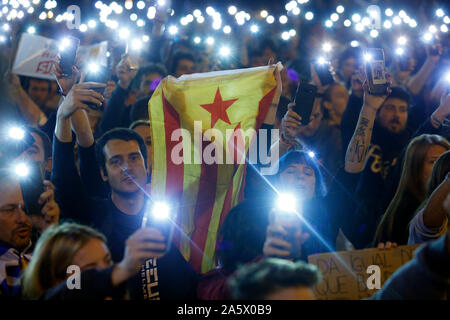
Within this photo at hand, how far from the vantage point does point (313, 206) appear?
2.85m

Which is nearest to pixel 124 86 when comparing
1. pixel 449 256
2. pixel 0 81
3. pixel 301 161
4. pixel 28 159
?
pixel 0 81

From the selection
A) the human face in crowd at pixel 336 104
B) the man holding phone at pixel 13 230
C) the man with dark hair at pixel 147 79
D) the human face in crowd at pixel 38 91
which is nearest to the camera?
the man holding phone at pixel 13 230

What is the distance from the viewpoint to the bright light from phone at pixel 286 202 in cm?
236

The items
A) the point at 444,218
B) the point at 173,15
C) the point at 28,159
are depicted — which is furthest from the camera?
the point at 173,15

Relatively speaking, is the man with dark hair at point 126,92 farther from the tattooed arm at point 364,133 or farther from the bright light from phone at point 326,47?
the bright light from phone at point 326,47

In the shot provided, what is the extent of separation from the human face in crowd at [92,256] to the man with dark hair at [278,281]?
2.27ft

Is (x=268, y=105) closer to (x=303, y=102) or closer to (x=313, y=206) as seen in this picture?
(x=303, y=102)

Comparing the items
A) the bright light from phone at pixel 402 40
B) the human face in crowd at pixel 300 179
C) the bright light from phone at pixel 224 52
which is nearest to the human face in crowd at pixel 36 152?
the human face in crowd at pixel 300 179

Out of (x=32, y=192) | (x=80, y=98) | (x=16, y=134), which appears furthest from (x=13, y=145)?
(x=80, y=98)

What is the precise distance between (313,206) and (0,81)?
10.2 ft

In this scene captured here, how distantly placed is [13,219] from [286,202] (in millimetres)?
1446

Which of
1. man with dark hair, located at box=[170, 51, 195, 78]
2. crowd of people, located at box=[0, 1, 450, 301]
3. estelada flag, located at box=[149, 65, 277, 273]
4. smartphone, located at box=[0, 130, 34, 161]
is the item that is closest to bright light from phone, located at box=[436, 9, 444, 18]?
crowd of people, located at box=[0, 1, 450, 301]

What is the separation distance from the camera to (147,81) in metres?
4.65

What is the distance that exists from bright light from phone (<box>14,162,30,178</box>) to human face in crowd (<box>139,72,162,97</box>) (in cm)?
189
